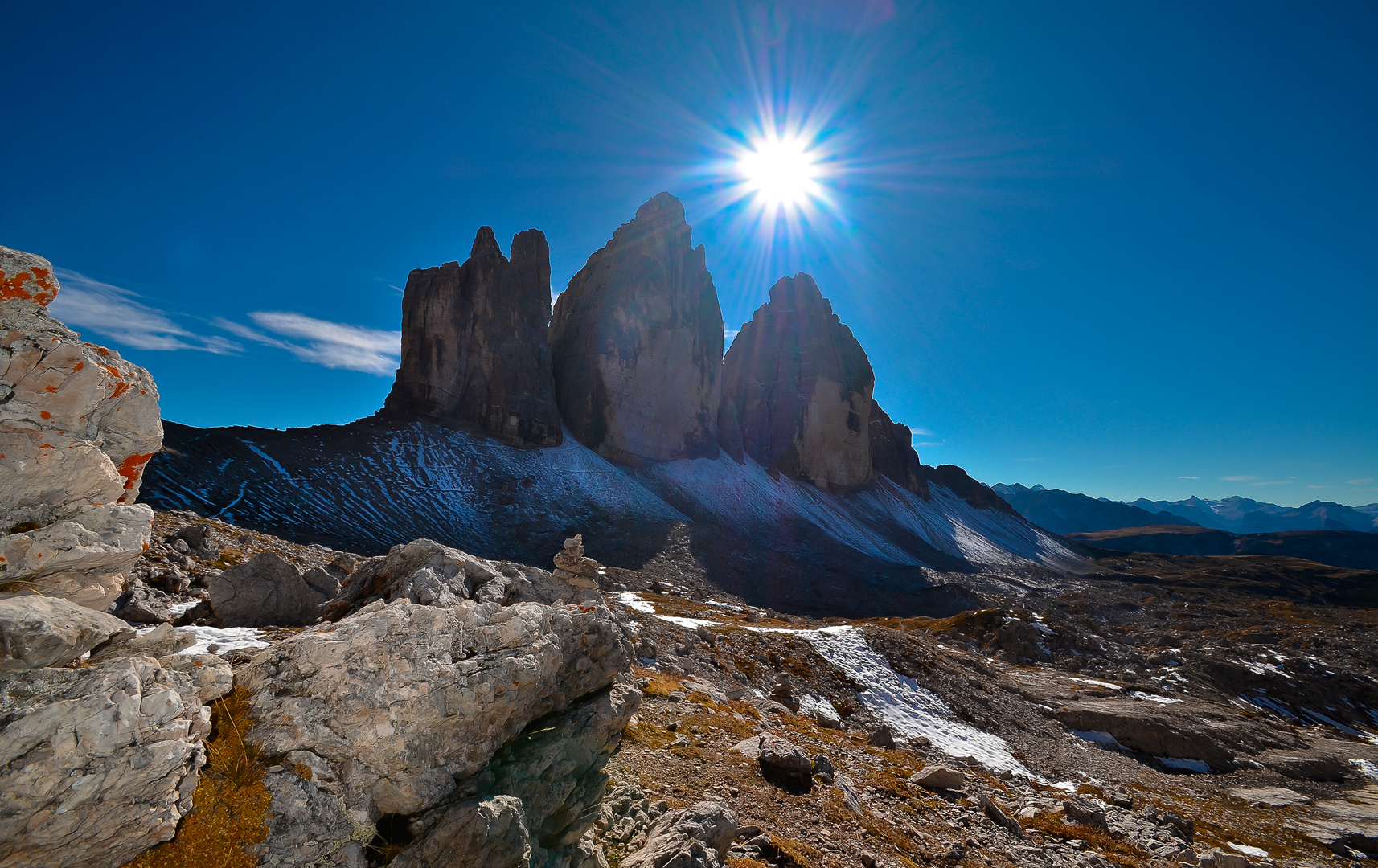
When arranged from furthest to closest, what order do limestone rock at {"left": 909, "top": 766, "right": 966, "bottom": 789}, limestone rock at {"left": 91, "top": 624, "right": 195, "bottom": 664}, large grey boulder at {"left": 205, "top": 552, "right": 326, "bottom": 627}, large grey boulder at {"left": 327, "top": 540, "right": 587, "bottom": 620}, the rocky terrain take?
1. limestone rock at {"left": 909, "top": 766, "right": 966, "bottom": 789}
2. large grey boulder at {"left": 205, "top": 552, "right": 326, "bottom": 627}
3. large grey boulder at {"left": 327, "top": 540, "right": 587, "bottom": 620}
4. limestone rock at {"left": 91, "top": 624, "right": 195, "bottom": 664}
5. the rocky terrain

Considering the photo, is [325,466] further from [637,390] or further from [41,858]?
[41,858]

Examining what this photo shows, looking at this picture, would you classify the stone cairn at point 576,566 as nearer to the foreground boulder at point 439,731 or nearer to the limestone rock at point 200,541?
the limestone rock at point 200,541

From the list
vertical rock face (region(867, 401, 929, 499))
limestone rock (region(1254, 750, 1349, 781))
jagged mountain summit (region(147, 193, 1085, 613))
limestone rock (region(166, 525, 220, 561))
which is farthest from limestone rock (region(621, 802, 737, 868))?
vertical rock face (region(867, 401, 929, 499))

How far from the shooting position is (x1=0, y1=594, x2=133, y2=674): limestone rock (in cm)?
364

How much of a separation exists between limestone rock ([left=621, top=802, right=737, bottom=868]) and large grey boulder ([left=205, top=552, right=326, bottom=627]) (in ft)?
26.6

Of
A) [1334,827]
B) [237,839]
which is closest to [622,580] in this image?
[1334,827]

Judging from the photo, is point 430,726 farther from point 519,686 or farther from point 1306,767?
point 1306,767

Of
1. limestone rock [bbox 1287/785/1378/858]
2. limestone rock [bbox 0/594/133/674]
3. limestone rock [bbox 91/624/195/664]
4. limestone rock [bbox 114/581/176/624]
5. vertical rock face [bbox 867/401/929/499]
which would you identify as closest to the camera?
limestone rock [bbox 0/594/133/674]

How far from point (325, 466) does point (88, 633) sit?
204 feet

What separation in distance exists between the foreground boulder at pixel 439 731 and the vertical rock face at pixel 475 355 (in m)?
71.7

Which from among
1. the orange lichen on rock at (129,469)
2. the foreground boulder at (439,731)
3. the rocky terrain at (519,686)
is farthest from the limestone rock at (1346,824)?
the orange lichen on rock at (129,469)

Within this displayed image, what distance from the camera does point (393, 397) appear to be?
73875 millimetres

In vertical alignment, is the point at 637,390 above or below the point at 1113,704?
above

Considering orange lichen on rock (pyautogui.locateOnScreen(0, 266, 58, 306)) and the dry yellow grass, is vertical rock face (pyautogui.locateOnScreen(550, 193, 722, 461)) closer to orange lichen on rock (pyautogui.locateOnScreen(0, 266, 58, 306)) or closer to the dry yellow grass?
orange lichen on rock (pyautogui.locateOnScreen(0, 266, 58, 306))
